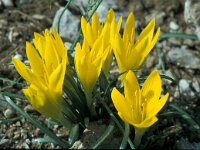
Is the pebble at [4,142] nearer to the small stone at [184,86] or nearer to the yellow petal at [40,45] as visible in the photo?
the yellow petal at [40,45]

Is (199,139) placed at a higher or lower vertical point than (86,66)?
lower

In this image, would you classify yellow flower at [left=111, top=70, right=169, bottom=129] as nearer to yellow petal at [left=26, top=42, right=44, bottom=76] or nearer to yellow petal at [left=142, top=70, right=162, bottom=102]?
yellow petal at [left=142, top=70, right=162, bottom=102]

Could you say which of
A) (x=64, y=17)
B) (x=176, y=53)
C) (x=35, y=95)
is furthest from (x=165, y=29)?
(x=35, y=95)

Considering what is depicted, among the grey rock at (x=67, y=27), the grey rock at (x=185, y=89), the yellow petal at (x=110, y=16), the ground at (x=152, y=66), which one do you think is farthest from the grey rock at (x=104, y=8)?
the yellow petal at (x=110, y=16)

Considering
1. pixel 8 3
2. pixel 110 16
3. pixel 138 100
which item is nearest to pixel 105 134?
pixel 138 100

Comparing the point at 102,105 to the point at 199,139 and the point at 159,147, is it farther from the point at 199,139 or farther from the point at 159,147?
the point at 199,139

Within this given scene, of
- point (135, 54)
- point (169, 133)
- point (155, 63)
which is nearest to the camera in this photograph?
point (135, 54)

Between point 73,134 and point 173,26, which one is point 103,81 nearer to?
point 73,134
